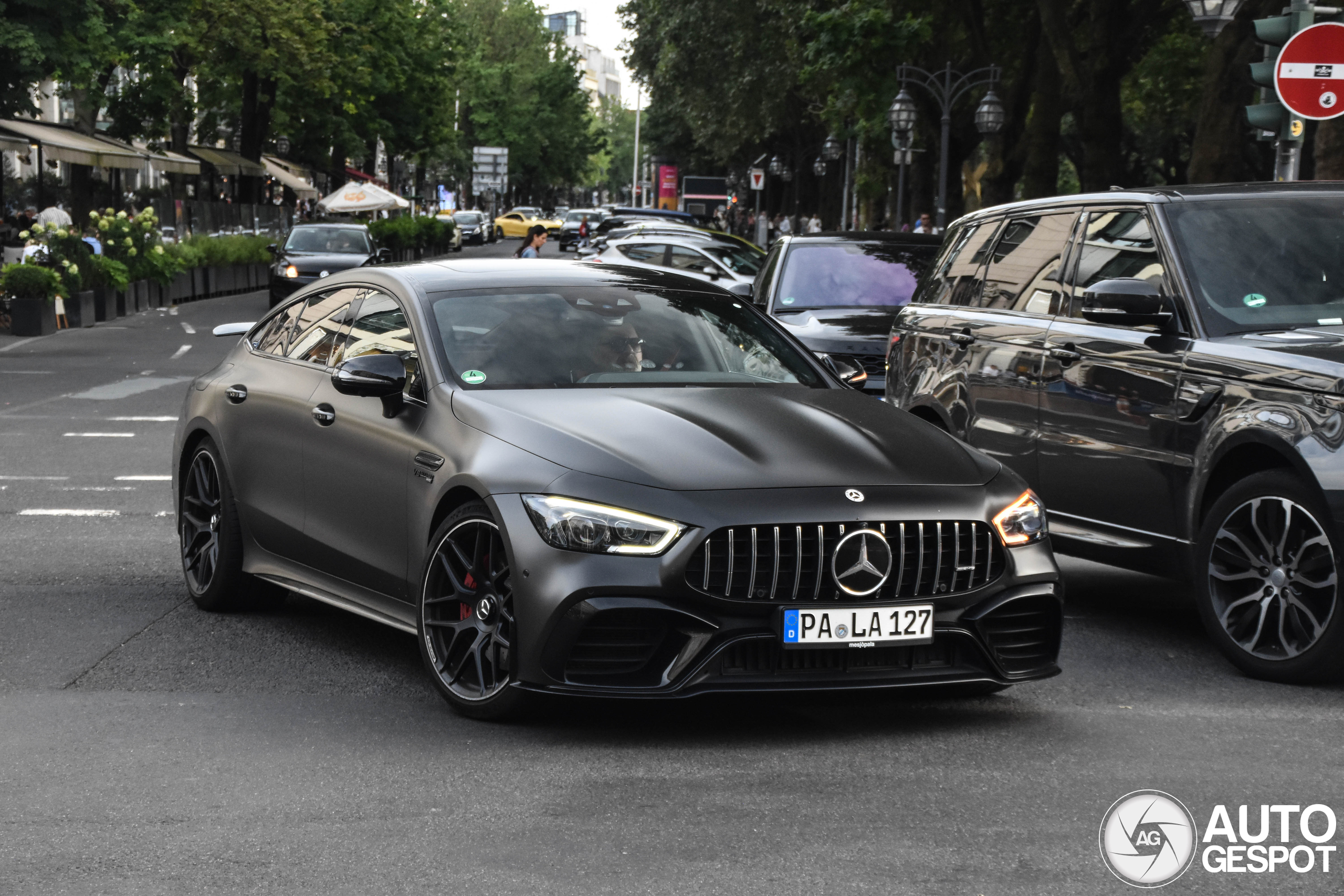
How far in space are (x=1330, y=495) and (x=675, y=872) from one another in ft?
9.86

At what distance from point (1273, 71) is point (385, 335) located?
778 cm

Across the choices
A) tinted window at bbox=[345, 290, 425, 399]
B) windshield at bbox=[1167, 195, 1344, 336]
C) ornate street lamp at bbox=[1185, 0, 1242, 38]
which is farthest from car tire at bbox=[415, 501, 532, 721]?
ornate street lamp at bbox=[1185, 0, 1242, 38]

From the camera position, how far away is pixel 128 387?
1923 centimetres

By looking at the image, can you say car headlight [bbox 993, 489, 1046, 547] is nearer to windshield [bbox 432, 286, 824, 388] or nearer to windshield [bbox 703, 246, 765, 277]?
windshield [bbox 432, 286, 824, 388]

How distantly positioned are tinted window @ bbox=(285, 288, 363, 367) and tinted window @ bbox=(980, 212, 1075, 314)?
2.99m

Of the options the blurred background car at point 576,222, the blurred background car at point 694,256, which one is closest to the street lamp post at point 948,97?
the blurred background car at point 694,256

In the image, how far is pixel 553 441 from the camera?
5746mm

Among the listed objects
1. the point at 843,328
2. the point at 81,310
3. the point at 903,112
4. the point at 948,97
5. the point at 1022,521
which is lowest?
the point at 81,310

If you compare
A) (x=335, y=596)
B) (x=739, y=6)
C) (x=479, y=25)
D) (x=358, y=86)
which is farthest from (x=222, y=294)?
(x=479, y=25)

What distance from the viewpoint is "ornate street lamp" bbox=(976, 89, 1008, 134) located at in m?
29.2

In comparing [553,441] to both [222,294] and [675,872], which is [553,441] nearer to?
[675,872]

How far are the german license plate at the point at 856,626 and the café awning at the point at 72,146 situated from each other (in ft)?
111

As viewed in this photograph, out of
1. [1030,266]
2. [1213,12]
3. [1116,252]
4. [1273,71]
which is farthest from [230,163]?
[1116,252]

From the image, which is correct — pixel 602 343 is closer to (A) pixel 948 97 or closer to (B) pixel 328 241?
(A) pixel 948 97
